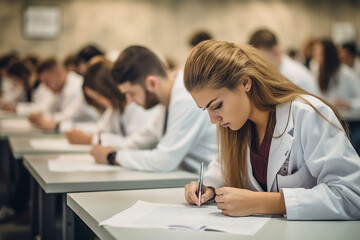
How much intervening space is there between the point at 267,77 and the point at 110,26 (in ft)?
27.6

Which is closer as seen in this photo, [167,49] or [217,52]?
[217,52]

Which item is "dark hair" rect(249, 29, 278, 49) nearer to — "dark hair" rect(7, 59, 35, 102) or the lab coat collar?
the lab coat collar

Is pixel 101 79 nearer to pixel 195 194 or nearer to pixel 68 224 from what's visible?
Answer: pixel 68 224

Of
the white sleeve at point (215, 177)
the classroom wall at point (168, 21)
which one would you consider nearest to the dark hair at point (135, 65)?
the white sleeve at point (215, 177)

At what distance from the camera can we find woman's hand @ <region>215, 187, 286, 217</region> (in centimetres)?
146

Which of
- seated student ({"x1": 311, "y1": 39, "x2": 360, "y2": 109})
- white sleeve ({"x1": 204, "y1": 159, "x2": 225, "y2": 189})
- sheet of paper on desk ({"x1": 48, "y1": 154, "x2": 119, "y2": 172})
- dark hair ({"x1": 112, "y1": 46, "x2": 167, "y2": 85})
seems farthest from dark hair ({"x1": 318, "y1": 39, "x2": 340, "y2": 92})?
white sleeve ({"x1": 204, "y1": 159, "x2": 225, "y2": 189})

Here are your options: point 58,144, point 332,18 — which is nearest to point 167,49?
point 332,18

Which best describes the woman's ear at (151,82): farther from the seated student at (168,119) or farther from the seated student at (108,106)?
the seated student at (108,106)

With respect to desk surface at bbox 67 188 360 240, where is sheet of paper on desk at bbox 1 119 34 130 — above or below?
below

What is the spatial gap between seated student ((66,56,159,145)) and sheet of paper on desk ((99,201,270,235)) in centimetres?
155

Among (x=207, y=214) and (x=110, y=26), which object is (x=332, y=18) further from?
(x=207, y=214)

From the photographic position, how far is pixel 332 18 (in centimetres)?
1111

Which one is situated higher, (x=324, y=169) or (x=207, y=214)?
(x=324, y=169)

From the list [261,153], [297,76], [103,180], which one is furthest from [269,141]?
[297,76]
